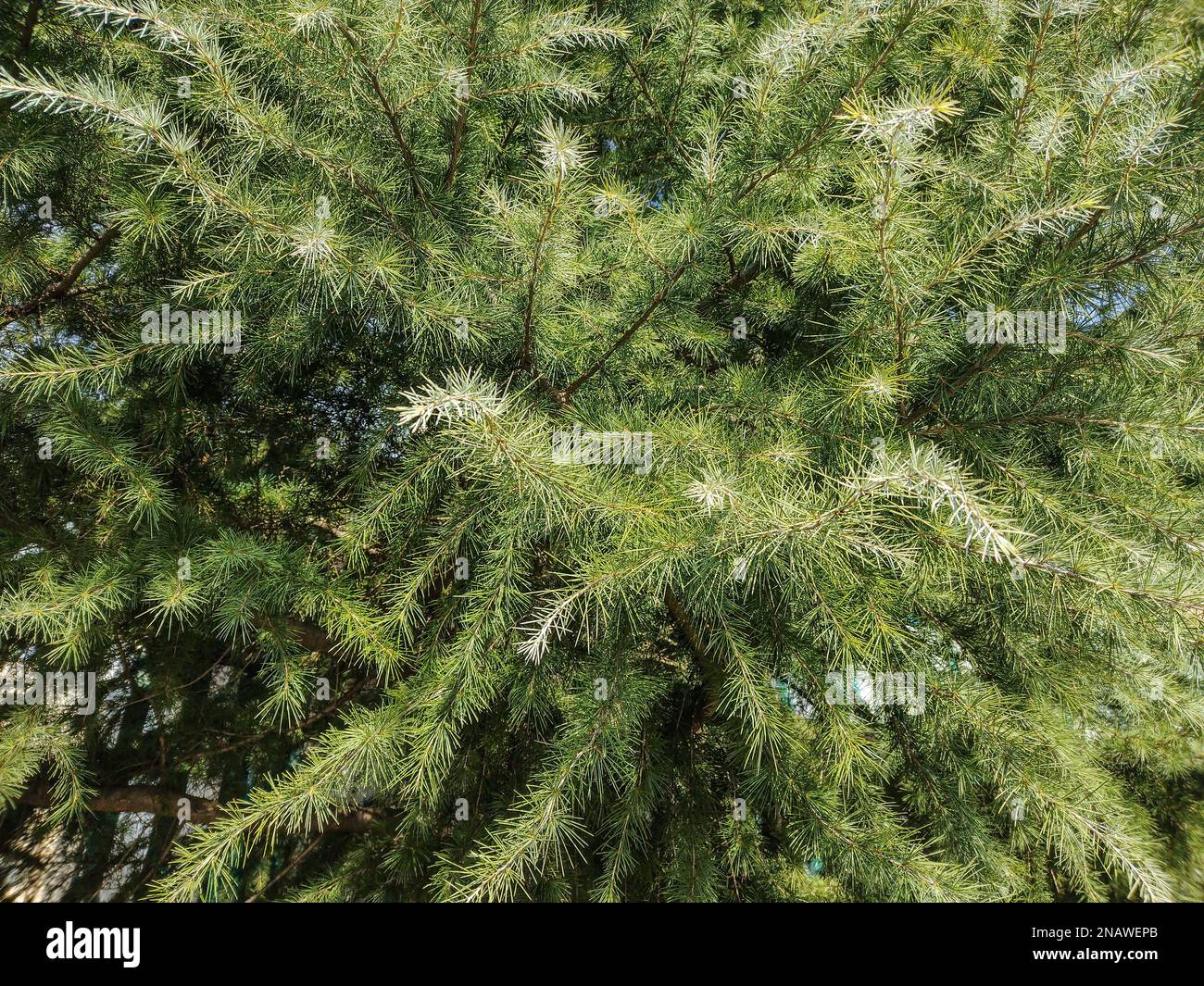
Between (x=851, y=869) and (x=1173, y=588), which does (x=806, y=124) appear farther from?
(x=851, y=869)

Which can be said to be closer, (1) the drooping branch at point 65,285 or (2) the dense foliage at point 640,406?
(2) the dense foliage at point 640,406

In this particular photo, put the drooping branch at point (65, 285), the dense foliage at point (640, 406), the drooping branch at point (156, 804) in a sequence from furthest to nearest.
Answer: the drooping branch at point (156, 804)
the drooping branch at point (65, 285)
the dense foliage at point (640, 406)

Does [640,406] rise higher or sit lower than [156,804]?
higher

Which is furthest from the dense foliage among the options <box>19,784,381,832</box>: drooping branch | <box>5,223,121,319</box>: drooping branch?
<box>19,784,381,832</box>: drooping branch

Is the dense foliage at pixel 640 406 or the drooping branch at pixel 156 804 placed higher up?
the dense foliage at pixel 640 406

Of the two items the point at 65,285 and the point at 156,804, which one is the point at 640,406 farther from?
the point at 156,804

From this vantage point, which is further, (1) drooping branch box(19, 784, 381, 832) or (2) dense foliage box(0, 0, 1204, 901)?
(1) drooping branch box(19, 784, 381, 832)

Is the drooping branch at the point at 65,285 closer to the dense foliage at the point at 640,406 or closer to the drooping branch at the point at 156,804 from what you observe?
the dense foliage at the point at 640,406

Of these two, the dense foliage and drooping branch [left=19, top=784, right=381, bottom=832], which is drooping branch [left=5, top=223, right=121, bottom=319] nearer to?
the dense foliage

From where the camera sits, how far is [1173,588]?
0.46 meters

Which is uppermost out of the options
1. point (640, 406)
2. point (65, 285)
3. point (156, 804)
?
point (65, 285)

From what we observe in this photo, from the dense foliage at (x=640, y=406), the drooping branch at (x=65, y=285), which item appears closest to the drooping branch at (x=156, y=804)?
the dense foliage at (x=640, y=406)

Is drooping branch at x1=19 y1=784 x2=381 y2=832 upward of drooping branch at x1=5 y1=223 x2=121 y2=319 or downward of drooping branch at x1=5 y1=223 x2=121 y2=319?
downward

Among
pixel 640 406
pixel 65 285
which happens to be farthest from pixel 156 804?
pixel 640 406
